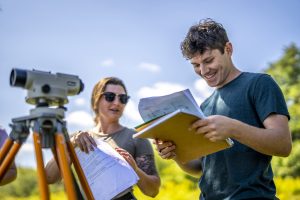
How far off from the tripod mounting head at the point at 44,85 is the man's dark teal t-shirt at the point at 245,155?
92 centimetres

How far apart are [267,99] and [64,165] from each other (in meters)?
1.07

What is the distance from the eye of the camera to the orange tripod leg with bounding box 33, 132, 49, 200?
1.82m

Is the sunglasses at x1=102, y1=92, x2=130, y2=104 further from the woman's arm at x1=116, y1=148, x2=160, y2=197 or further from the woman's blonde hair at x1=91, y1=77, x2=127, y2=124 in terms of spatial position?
the woman's arm at x1=116, y1=148, x2=160, y2=197

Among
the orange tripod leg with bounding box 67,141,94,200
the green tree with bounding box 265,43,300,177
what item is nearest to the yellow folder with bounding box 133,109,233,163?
the orange tripod leg with bounding box 67,141,94,200

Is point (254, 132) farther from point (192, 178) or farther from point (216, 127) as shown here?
point (192, 178)

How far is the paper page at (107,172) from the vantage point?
105 inches

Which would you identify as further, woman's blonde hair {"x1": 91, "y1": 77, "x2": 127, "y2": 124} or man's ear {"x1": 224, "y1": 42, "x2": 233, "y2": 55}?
woman's blonde hair {"x1": 91, "y1": 77, "x2": 127, "y2": 124}

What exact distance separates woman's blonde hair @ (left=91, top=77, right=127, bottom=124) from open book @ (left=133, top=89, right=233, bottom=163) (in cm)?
129

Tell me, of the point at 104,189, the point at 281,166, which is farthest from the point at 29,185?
the point at 104,189

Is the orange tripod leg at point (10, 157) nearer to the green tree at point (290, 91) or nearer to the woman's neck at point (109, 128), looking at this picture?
the woman's neck at point (109, 128)

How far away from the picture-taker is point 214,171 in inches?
98.0

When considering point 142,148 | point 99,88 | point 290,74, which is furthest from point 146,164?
point 290,74

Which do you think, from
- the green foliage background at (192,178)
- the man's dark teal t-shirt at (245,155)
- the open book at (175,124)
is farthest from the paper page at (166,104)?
the green foliage background at (192,178)

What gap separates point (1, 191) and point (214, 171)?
717 cm
